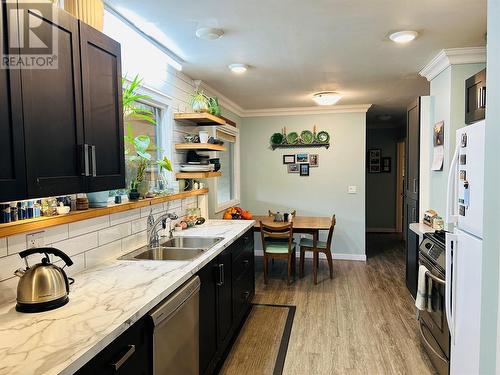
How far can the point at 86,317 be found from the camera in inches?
52.8

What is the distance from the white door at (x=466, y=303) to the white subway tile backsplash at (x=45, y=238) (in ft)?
6.91

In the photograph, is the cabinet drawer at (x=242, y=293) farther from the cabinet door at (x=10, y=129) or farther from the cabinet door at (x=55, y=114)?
the cabinet door at (x=10, y=129)

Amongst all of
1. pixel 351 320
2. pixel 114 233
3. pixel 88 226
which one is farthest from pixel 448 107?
pixel 88 226

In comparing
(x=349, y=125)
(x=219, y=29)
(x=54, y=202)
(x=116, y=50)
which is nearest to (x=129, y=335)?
(x=54, y=202)

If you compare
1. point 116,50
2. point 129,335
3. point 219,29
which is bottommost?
point 129,335

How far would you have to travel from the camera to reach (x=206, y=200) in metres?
3.94

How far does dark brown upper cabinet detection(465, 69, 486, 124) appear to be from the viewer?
257 centimetres

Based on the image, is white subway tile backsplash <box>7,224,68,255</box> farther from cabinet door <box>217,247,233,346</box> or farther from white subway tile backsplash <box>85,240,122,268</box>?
cabinet door <box>217,247,233,346</box>

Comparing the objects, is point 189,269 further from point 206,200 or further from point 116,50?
point 206,200

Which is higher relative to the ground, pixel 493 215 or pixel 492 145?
pixel 492 145

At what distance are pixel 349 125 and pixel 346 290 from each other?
105 inches

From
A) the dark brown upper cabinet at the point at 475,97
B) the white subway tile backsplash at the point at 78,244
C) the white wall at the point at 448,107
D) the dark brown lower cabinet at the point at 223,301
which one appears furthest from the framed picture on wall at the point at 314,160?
the white subway tile backsplash at the point at 78,244

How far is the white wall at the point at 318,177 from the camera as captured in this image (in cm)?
555

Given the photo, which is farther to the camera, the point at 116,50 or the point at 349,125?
the point at 349,125
